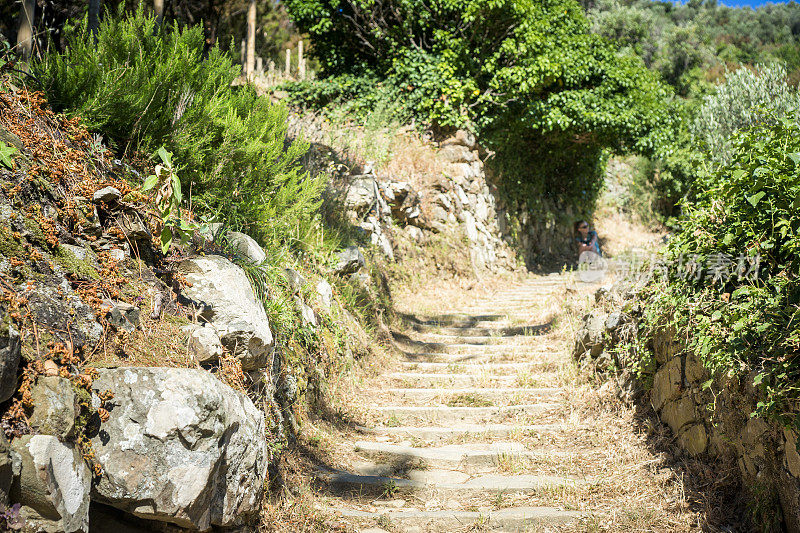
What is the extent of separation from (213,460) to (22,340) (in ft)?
2.90

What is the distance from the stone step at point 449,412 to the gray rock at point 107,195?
3007 mm

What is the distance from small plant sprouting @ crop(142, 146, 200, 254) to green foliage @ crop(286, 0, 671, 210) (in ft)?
29.6

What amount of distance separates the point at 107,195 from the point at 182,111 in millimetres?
1229

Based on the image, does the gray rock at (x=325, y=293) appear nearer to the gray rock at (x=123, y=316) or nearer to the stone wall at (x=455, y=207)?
the stone wall at (x=455, y=207)

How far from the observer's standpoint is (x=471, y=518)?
357 cm

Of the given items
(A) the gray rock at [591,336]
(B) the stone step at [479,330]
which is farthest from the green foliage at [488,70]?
(A) the gray rock at [591,336]

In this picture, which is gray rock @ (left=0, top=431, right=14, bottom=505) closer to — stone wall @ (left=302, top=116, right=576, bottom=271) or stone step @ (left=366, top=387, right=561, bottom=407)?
stone step @ (left=366, top=387, right=561, bottom=407)

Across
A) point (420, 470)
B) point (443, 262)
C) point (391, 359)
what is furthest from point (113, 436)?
point (443, 262)

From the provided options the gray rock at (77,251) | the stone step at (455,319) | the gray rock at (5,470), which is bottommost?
the stone step at (455,319)

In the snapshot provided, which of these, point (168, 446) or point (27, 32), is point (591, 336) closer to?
point (168, 446)

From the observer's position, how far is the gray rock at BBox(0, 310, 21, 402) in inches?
74.4

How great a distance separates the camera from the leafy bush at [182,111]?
3639 mm

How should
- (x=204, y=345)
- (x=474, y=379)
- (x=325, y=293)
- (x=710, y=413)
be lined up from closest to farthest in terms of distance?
(x=204, y=345), (x=710, y=413), (x=325, y=293), (x=474, y=379)

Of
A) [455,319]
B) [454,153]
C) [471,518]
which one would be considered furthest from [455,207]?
[471,518]
